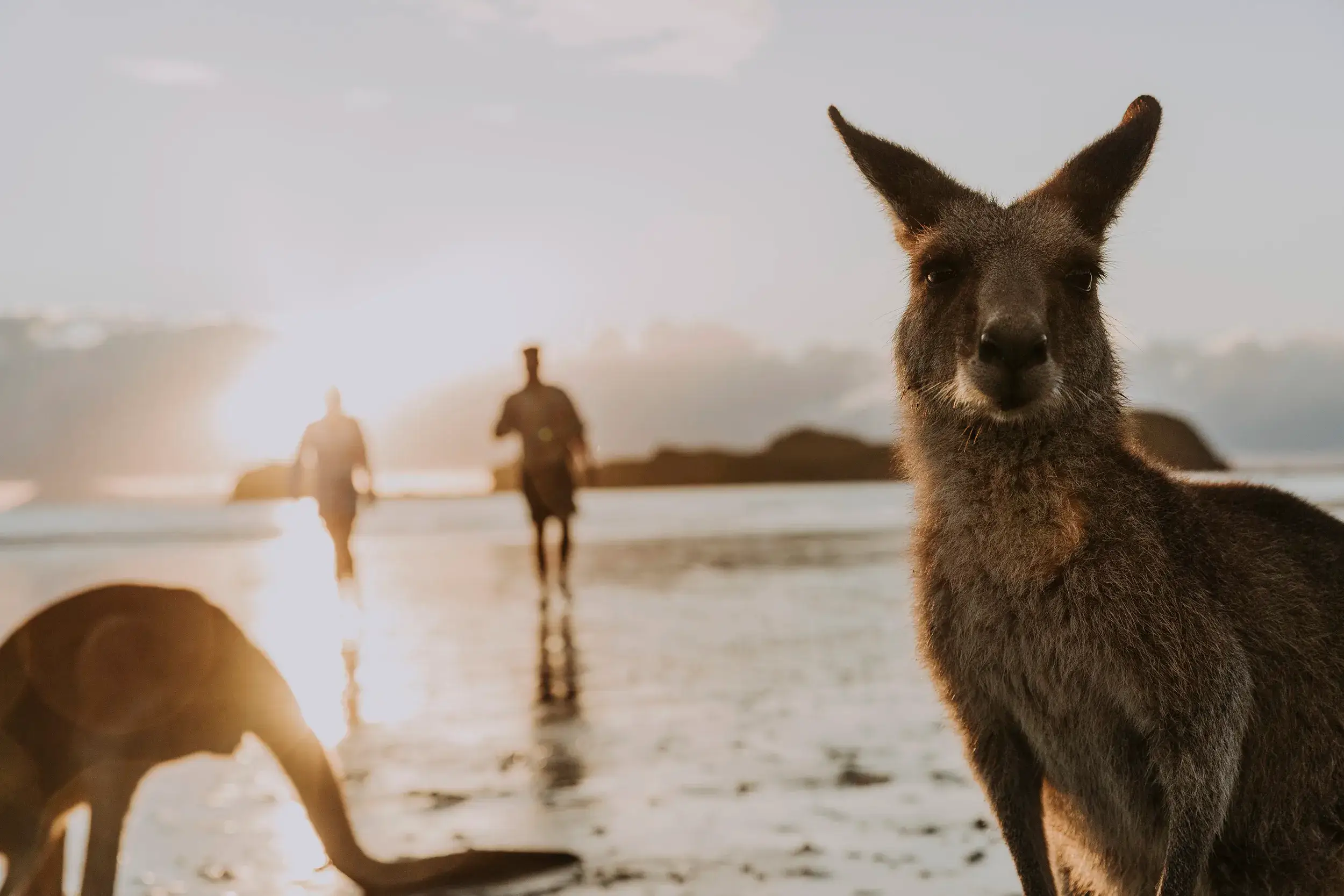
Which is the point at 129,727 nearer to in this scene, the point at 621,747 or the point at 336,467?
the point at 621,747

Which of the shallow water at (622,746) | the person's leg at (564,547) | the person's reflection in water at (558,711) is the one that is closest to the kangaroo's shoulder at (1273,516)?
the shallow water at (622,746)

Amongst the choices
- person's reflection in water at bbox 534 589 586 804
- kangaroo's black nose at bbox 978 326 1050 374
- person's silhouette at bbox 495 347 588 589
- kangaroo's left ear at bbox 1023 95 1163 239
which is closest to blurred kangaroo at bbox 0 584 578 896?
person's reflection in water at bbox 534 589 586 804

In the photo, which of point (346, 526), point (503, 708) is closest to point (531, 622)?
point (346, 526)

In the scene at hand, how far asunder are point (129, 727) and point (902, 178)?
9.85 ft

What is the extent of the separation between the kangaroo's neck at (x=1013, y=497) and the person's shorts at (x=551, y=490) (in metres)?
9.91

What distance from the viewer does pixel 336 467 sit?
1222 cm

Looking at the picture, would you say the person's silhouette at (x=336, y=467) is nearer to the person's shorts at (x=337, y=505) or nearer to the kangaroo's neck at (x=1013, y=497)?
the person's shorts at (x=337, y=505)

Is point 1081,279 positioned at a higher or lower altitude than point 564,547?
higher

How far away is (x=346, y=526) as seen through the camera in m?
12.5

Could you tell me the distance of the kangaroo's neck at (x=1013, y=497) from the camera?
2910mm

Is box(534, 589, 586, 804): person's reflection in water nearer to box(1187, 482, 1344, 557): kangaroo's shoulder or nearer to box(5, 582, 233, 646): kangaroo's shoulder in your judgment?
box(5, 582, 233, 646): kangaroo's shoulder

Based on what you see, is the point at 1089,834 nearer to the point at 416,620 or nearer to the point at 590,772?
the point at 590,772

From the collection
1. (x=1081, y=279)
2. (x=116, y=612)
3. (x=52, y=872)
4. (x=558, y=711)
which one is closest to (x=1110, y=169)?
(x=1081, y=279)

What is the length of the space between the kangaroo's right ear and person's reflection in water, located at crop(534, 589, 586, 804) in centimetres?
287
